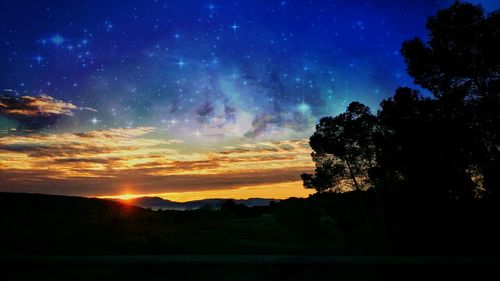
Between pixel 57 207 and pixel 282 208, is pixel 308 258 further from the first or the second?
pixel 57 207

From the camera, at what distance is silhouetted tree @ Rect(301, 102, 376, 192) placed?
83.0ft

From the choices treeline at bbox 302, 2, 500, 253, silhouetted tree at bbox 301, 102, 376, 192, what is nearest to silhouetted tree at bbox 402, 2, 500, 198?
treeline at bbox 302, 2, 500, 253

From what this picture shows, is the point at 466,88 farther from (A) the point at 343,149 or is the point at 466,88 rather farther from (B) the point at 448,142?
(A) the point at 343,149

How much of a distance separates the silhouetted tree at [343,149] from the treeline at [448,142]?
595 cm

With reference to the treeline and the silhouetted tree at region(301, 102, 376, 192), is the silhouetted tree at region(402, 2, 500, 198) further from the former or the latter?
the silhouetted tree at region(301, 102, 376, 192)

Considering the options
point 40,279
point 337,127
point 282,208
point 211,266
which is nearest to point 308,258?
point 211,266

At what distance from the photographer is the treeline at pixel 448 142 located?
15.1 m

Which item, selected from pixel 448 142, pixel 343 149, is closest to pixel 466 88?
pixel 448 142

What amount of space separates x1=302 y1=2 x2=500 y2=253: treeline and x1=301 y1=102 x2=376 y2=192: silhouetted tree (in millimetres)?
5949

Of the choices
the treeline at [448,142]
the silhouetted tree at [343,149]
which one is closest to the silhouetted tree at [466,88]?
the treeline at [448,142]

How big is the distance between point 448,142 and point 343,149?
33.4ft

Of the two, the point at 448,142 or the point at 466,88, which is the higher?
the point at 466,88

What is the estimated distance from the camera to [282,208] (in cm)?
3869

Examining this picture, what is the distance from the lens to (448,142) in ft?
52.9
